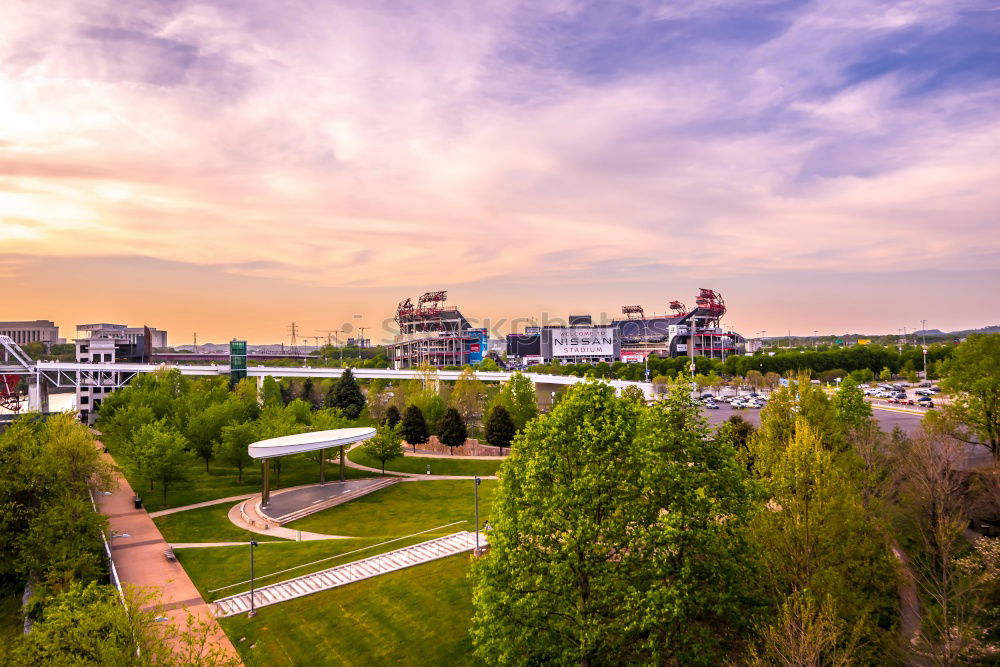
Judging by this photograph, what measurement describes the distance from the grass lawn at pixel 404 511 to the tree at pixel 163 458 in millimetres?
14465

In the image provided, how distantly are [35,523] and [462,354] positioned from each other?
486 feet

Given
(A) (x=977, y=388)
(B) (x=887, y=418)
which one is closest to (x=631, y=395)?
(A) (x=977, y=388)

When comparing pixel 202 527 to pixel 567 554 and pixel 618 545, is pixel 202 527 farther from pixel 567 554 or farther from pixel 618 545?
pixel 618 545

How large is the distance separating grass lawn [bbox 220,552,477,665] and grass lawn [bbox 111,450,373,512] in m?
28.6

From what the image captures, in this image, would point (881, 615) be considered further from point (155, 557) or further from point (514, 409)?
point (514, 409)

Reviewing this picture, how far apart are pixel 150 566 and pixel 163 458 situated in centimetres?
1615

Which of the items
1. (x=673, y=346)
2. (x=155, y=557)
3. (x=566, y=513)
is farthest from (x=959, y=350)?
(x=673, y=346)

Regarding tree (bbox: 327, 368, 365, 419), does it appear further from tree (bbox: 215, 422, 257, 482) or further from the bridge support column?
the bridge support column

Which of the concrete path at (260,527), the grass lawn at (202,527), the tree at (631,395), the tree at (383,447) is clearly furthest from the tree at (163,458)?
the tree at (631,395)

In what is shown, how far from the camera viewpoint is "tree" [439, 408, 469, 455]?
69.7 m

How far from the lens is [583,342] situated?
180m

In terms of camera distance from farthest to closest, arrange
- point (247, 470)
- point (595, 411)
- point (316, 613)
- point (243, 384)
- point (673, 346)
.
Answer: point (673, 346) → point (243, 384) → point (247, 470) → point (316, 613) → point (595, 411)

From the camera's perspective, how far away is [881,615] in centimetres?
2686

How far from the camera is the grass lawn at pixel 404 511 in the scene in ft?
147
